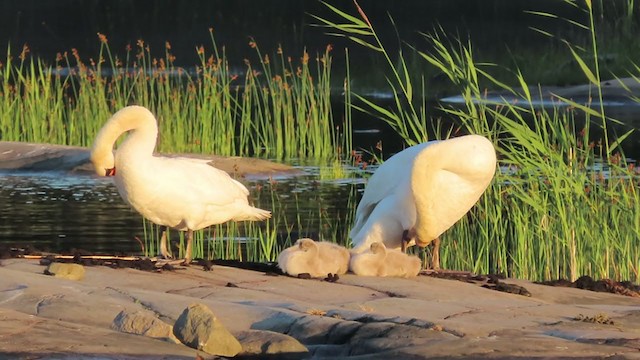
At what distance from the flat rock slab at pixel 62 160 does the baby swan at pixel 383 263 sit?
7999mm

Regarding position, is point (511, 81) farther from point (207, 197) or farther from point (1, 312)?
point (1, 312)

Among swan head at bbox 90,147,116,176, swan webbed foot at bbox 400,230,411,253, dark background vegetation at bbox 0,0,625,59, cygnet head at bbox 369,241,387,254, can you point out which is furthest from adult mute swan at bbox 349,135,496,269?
dark background vegetation at bbox 0,0,625,59

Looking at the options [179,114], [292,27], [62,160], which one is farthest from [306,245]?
[292,27]

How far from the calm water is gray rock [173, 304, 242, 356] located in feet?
14.8

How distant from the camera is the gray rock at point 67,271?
8.62 metres

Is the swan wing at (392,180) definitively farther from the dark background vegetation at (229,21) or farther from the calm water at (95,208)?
the dark background vegetation at (229,21)

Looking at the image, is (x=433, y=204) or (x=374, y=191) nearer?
(x=433, y=204)

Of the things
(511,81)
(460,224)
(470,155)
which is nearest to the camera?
(470,155)

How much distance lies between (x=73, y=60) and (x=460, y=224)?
994 inches

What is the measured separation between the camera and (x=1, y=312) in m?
7.32

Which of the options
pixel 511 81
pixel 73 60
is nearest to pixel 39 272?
pixel 511 81

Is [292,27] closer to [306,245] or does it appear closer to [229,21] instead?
[229,21]

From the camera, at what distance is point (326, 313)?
25.4ft

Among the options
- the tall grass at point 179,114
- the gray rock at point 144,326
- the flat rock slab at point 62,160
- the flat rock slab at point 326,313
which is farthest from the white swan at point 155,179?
the tall grass at point 179,114
